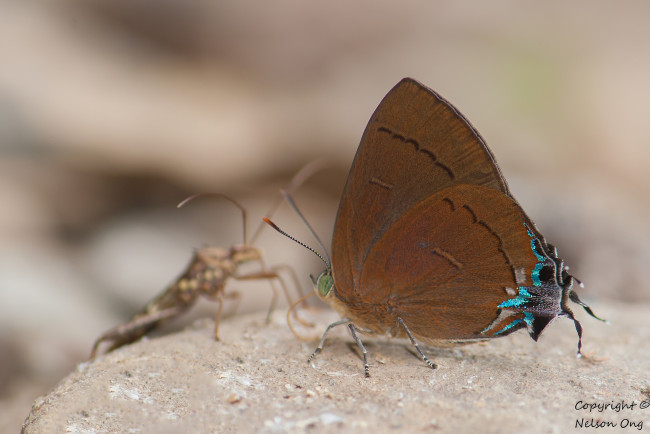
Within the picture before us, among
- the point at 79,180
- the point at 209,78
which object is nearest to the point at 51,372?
the point at 79,180

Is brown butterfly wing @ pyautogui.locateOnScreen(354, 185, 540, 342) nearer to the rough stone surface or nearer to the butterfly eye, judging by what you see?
the butterfly eye

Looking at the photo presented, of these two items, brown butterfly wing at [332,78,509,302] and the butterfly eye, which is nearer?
brown butterfly wing at [332,78,509,302]

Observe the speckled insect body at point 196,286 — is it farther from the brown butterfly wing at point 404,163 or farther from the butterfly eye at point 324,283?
the brown butterfly wing at point 404,163

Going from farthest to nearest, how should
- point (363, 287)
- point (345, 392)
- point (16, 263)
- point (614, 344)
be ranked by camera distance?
1. point (16, 263)
2. point (614, 344)
3. point (363, 287)
4. point (345, 392)

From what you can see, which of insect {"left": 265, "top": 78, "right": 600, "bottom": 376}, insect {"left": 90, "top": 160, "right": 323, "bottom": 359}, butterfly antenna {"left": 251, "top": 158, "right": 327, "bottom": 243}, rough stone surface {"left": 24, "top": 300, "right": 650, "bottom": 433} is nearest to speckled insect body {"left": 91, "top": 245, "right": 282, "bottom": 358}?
insect {"left": 90, "top": 160, "right": 323, "bottom": 359}

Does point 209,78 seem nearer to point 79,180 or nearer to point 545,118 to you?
point 79,180

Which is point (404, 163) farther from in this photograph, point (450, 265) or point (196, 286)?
point (196, 286)
